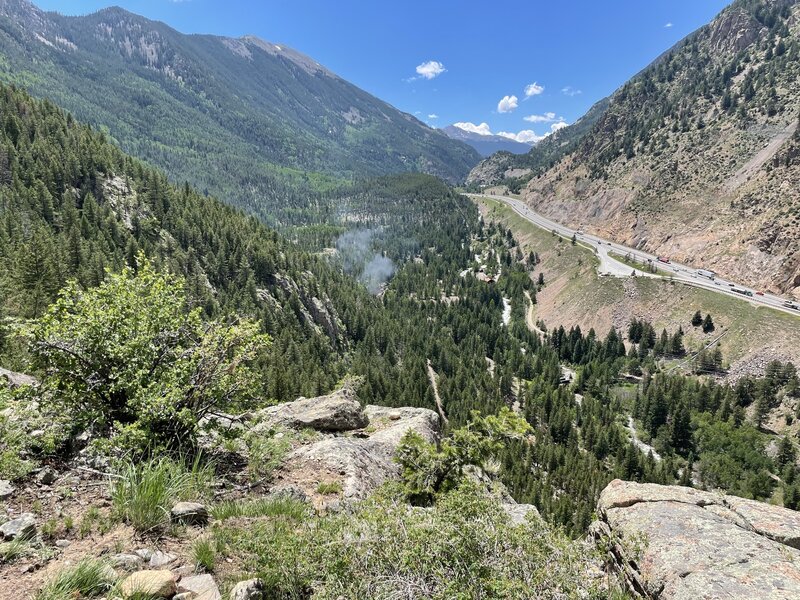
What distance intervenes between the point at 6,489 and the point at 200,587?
6.35 meters

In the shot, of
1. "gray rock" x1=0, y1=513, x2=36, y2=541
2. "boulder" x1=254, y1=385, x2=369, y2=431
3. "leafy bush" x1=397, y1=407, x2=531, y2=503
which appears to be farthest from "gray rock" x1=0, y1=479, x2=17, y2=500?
"boulder" x1=254, y1=385, x2=369, y2=431

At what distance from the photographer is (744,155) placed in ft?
563

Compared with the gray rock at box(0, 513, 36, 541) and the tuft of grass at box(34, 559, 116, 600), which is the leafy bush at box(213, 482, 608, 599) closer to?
the tuft of grass at box(34, 559, 116, 600)

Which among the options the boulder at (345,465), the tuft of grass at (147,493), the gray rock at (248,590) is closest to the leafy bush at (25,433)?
the tuft of grass at (147,493)

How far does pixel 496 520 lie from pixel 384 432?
20.7m

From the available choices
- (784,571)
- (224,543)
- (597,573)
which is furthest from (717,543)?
(224,543)

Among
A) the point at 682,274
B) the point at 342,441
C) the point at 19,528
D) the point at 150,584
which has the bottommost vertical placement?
the point at 342,441

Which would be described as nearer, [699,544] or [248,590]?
[248,590]

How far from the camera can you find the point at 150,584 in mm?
7832

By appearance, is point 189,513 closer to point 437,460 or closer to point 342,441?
point 342,441

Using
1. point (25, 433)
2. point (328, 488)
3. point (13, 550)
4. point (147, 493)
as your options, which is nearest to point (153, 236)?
point (25, 433)

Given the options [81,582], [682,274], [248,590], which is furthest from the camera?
[682,274]

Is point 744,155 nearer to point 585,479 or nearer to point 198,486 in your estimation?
point 585,479

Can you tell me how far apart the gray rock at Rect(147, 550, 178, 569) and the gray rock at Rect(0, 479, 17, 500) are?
4593 mm
